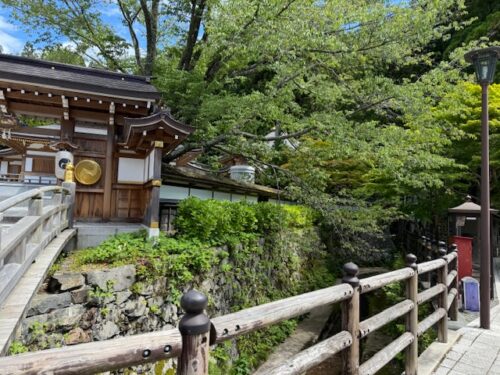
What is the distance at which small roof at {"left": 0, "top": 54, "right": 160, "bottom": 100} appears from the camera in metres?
7.24

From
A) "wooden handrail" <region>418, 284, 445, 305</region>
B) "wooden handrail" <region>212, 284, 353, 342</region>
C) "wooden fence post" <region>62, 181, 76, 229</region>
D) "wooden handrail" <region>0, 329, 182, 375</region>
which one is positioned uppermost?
"wooden fence post" <region>62, 181, 76, 229</region>

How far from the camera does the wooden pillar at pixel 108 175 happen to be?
8.48 meters

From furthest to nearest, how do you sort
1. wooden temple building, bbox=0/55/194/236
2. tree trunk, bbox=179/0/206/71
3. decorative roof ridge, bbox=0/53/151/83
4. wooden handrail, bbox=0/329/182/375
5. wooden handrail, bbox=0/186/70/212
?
tree trunk, bbox=179/0/206/71 < decorative roof ridge, bbox=0/53/151/83 < wooden temple building, bbox=0/55/194/236 < wooden handrail, bbox=0/186/70/212 < wooden handrail, bbox=0/329/182/375

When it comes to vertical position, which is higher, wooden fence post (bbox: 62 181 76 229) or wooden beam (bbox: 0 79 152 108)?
wooden beam (bbox: 0 79 152 108)

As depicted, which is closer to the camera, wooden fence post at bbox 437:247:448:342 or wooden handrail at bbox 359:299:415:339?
wooden handrail at bbox 359:299:415:339

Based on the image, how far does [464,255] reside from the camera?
7129 mm

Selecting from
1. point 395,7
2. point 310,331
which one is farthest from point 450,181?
point 310,331

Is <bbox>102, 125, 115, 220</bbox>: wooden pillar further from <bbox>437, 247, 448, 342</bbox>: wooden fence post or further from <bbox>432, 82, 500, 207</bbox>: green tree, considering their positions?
<bbox>432, 82, 500, 207</bbox>: green tree

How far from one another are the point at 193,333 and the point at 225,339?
29 cm

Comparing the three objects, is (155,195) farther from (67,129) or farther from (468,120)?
(468,120)

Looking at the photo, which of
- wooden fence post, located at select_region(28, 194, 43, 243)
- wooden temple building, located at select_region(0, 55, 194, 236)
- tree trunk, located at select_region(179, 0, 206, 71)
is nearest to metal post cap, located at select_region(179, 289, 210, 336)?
wooden fence post, located at select_region(28, 194, 43, 243)

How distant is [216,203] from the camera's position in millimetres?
7703

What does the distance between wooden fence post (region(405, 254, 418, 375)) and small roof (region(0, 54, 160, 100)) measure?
686 centimetres

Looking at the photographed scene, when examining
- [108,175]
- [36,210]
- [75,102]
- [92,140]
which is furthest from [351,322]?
[92,140]
